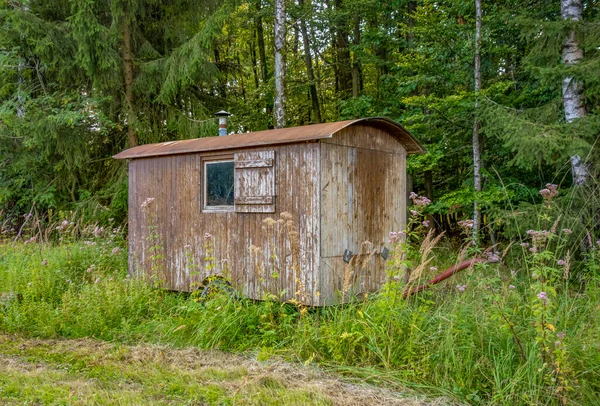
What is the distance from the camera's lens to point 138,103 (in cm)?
1179

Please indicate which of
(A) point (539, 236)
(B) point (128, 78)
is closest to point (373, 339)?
(A) point (539, 236)

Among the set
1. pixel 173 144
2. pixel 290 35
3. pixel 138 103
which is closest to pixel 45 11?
pixel 138 103

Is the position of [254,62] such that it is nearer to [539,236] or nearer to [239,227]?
[239,227]

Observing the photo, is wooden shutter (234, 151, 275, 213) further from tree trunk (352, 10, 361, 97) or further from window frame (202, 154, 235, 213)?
tree trunk (352, 10, 361, 97)

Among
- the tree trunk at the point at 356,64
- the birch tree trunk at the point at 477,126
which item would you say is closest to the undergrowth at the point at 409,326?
the birch tree trunk at the point at 477,126

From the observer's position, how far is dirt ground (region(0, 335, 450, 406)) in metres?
3.57

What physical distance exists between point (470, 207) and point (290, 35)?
9963 mm

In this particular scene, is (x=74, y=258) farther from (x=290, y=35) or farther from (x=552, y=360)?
(x=290, y=35)

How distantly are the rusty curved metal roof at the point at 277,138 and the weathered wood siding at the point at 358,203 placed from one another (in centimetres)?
13

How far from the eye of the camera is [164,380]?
159 inches

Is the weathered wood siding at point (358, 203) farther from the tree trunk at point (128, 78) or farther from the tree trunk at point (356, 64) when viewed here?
the tree trunk at point (356, 64)

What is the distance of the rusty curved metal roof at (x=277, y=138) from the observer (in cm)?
545

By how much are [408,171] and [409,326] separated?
6.59 metres

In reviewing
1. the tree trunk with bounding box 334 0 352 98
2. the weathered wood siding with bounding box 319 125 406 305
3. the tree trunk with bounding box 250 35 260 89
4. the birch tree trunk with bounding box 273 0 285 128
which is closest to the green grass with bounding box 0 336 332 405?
the weathered wood siding with bounding box 319 125 406 305
